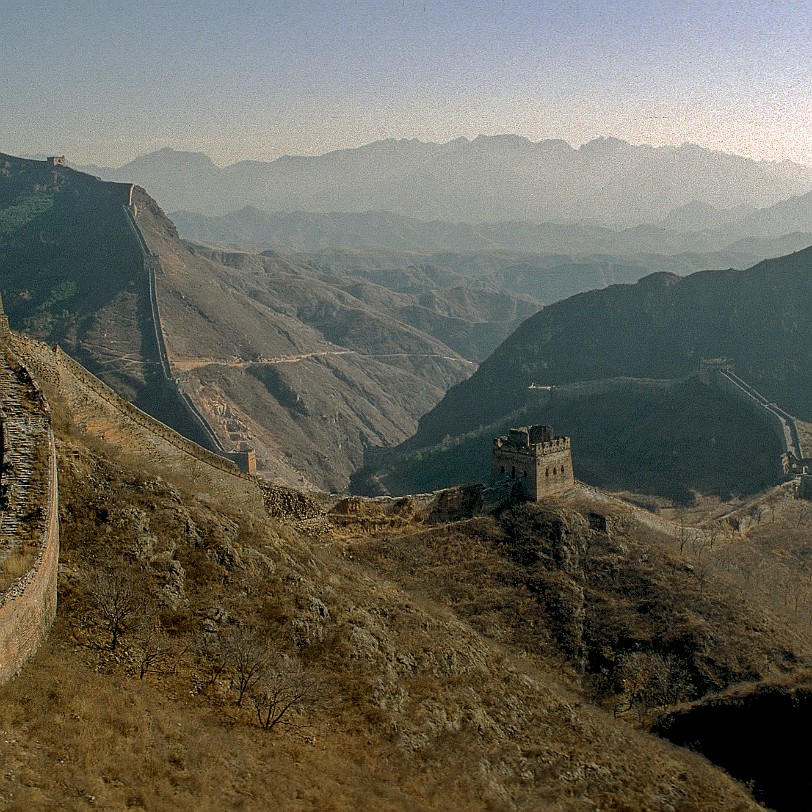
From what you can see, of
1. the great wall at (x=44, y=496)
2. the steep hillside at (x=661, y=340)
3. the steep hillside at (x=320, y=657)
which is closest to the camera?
the steep hillside at (x=320, y=657)

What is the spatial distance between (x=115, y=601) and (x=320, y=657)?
472 cm

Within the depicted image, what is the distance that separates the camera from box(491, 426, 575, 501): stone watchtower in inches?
1436

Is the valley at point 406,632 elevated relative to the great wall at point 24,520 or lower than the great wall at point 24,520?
lower

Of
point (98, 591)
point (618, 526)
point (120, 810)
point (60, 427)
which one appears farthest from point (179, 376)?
point (120, 810)

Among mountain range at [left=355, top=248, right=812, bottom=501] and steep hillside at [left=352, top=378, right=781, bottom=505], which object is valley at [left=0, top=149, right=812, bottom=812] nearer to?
steep hillside at [left=352, top=378, right=781, bottom=505]

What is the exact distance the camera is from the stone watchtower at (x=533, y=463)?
36469 millimetres

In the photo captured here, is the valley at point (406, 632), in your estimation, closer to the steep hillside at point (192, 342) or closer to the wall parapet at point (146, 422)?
the wall parapet at point (146, 422)

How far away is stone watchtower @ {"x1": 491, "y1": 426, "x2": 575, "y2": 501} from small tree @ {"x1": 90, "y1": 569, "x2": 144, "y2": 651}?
906 inches

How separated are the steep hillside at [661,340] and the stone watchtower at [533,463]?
1878 inches

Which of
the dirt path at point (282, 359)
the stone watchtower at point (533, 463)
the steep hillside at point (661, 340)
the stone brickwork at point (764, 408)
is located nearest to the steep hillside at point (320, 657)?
the stone watchtower at point (533, 463)

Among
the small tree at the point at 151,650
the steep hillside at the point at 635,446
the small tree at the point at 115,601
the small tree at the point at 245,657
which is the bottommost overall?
the steep hillside at the point at 635,446

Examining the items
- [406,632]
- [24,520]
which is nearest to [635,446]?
[406,632]

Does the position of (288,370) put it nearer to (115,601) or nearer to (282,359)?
(282,359)

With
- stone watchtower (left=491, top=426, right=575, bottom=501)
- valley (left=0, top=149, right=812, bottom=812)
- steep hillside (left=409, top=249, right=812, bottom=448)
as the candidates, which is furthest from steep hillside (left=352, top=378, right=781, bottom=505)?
stone watchtower (left=491, top=426, right=575, bottom=501)
